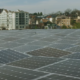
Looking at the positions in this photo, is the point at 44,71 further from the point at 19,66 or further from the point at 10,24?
the point at 10,24

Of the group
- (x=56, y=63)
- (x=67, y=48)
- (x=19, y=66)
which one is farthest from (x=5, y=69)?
(x=67, y=48)

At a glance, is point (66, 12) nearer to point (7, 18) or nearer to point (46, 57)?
point (7, 18)

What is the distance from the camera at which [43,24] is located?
5940 inches

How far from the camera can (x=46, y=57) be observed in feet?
62.7

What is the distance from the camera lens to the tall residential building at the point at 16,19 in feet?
536

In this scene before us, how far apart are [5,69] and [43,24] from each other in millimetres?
136329

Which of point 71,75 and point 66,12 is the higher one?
point 66,12

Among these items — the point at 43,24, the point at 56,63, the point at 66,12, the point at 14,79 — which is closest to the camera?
the point at 14,79

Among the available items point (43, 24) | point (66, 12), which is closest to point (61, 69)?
point (43, 24)

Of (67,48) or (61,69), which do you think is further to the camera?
(67,48)

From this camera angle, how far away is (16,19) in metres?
166

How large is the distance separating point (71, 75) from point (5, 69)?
4.94 m

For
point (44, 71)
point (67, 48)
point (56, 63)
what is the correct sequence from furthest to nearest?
point (67, 48) < point (56, 63) < point (44, 71)

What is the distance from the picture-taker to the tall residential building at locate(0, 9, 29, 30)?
164 metres
